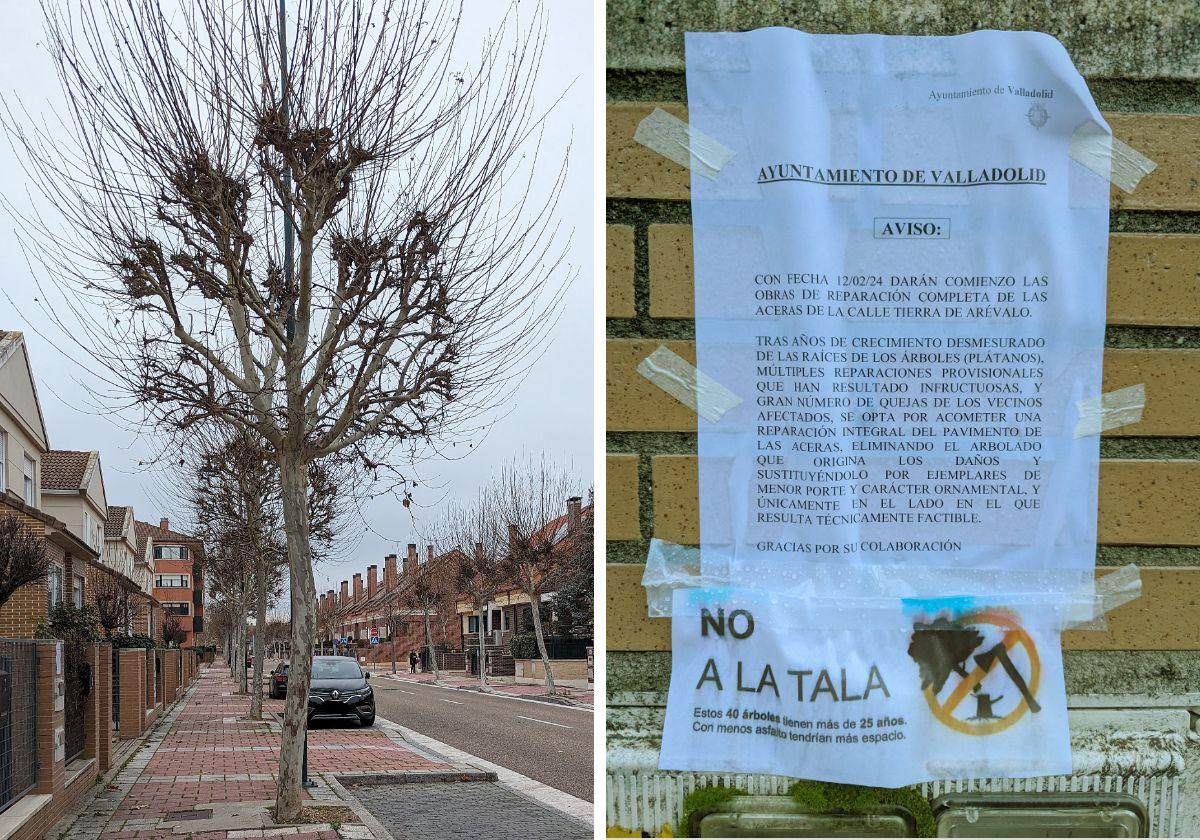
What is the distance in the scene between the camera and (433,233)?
39.4ft

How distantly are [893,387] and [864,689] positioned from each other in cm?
65

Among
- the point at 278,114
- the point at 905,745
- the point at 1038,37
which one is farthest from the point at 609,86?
the point at 278,114

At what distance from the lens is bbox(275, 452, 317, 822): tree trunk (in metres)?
11.8

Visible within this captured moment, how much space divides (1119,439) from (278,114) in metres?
10.1

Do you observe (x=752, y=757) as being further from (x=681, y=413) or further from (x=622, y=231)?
(x=622, y=231)

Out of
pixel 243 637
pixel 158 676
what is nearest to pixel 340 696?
pixel 158 676

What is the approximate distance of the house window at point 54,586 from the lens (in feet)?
89.9

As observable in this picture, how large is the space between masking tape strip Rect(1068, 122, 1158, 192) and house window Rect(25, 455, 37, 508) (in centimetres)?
3475

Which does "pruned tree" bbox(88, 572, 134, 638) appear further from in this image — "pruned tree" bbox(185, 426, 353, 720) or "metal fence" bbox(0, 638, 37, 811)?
"metal fence" bbox(0, 638, 37, 811)

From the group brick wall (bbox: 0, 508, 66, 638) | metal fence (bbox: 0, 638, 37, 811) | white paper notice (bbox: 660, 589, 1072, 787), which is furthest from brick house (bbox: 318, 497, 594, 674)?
white paper notice (bbox: 660, 589, 1072, 787)

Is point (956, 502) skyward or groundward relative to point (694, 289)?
groundward

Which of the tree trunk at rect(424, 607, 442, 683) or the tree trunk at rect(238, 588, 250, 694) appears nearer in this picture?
the tree trunk at rect(238, 588, 250, 694)

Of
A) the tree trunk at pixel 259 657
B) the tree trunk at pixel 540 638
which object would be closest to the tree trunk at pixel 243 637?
the tree trunk at pixel 259 657

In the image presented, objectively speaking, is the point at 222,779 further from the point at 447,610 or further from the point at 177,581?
the point at 177,581
